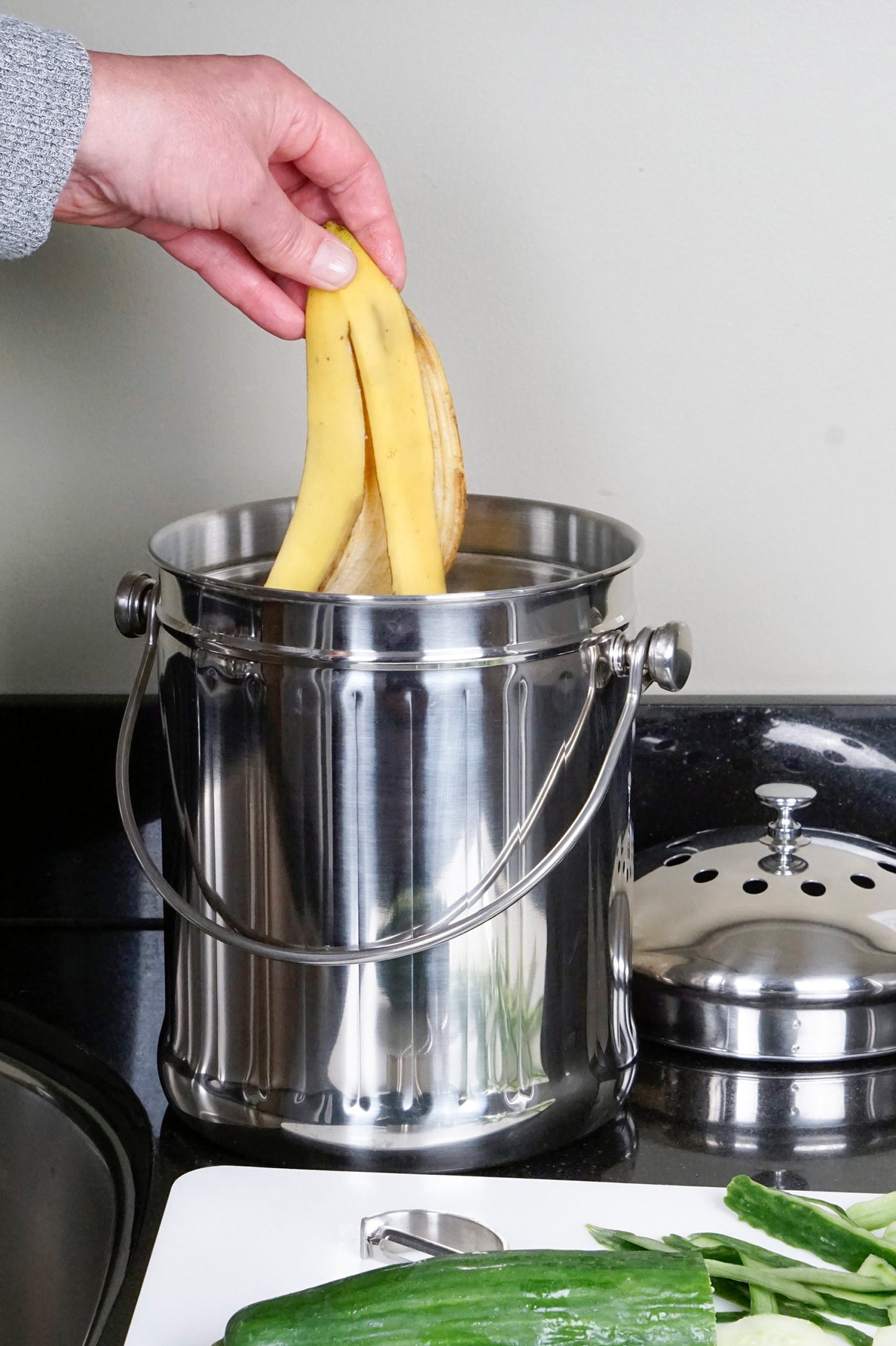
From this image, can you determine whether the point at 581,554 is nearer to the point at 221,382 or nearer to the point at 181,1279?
the point at 221,382

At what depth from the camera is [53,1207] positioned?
0.65m

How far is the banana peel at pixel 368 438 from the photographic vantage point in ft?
1.97

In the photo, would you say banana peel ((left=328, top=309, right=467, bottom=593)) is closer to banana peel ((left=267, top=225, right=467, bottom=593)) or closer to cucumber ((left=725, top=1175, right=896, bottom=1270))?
banana peel ((left=267, top=225, right=467, bottom=593))

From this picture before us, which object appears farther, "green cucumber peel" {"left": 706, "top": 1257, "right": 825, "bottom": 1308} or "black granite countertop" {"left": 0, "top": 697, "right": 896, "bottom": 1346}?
"black granite countertop" {"left": 0, "top": 697, "right": 896, "bottom": 1346}

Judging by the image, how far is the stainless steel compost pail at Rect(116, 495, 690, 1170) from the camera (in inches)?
21.5

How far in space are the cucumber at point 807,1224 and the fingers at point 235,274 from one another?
0.45m

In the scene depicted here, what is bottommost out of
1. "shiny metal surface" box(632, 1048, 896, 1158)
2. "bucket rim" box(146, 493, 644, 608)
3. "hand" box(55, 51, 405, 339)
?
"shiny metal surface" box(632, 1048, 896, 1158)

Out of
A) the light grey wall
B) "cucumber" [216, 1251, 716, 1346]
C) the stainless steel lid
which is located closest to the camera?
"cucumber" [216, 1251, 716, 1346]

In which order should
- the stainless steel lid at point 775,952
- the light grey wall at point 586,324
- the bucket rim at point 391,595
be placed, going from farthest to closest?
the light grey wall at point 586,324, the stainless steel lid at point 775,952, the bucket rim at point 391,595

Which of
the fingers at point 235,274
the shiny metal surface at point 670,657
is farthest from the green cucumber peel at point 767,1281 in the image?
the fingers at point 235,274

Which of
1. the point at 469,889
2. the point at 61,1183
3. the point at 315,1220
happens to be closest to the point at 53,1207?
the point at 61,1183

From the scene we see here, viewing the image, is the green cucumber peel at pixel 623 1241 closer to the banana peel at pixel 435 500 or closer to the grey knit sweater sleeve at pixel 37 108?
the banana peel at pixel 435 500

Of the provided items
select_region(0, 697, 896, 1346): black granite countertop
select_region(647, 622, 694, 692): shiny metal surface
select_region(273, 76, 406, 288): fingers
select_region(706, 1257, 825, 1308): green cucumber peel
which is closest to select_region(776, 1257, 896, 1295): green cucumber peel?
select_region(706, 1257, 825, 1308): green cucumber peel

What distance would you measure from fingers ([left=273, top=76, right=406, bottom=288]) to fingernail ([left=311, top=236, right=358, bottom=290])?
4 centimetres
